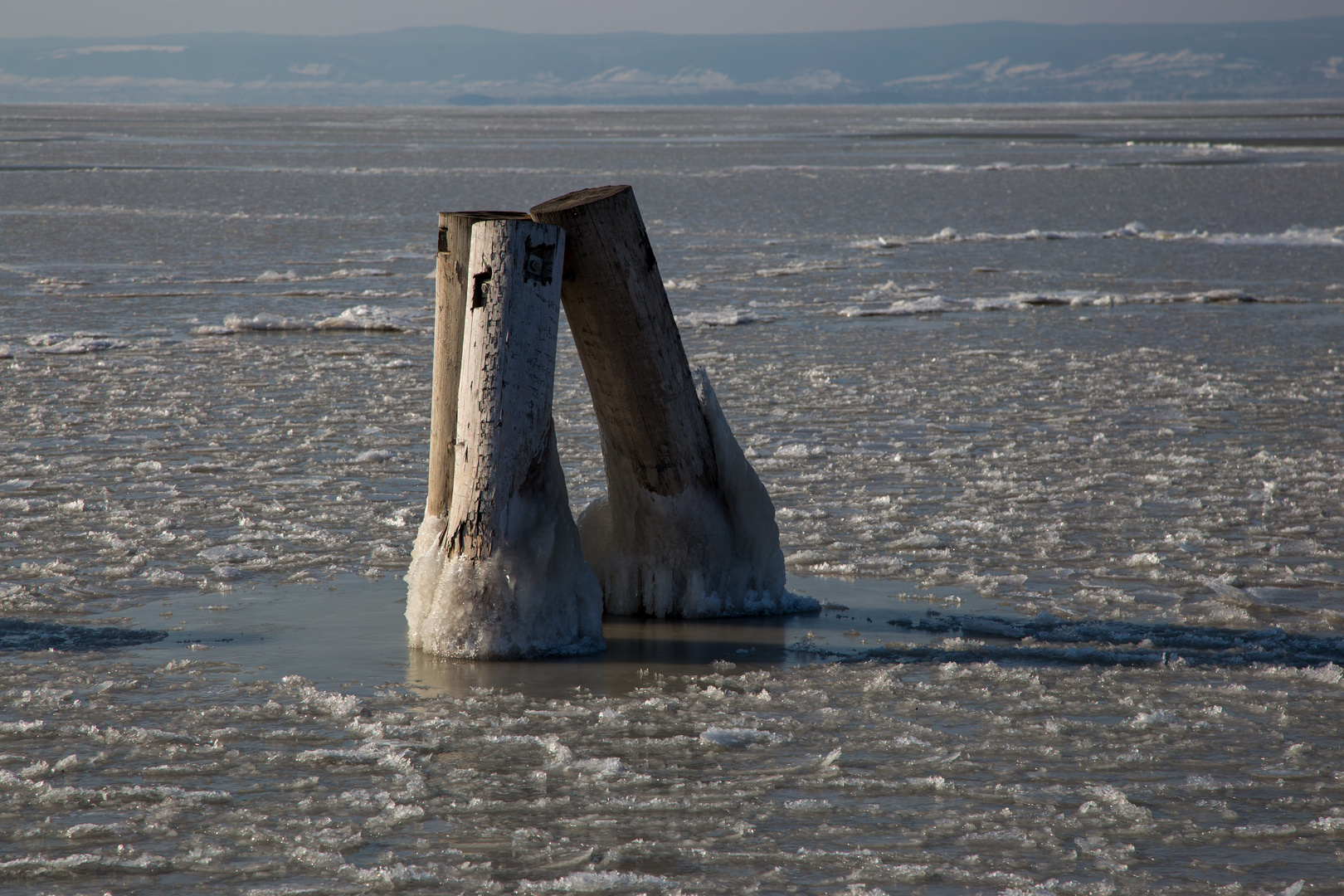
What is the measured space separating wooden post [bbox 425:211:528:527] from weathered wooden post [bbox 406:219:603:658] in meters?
0.18

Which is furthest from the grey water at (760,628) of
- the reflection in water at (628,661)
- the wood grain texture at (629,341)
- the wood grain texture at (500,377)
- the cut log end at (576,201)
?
the cut log end at (576,201)

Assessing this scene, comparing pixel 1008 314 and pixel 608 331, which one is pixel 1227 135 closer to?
pixel 1008 314

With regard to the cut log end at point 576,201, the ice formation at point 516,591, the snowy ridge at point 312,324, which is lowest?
the ice formation at point 516,591

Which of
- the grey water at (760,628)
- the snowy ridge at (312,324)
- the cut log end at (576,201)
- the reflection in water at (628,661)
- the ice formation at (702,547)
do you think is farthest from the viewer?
the snowy ridge at (312,324)

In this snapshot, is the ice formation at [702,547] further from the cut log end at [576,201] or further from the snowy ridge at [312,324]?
the snowy ridge at [312,324]

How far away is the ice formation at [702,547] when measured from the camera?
5.71 m

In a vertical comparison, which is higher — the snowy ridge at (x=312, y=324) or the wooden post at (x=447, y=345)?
the wooden post at (x=447, y=345)

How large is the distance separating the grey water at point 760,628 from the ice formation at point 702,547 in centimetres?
14

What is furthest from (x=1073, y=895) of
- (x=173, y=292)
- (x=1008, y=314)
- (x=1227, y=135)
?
(x=1227, y=135)

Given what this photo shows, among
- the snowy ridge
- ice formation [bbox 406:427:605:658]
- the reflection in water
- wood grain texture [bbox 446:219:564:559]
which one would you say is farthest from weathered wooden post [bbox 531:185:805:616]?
the snowy ridge

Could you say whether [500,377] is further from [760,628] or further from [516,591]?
[760,628]

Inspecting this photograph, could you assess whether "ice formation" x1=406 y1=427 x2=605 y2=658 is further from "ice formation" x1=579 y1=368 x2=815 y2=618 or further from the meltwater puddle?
"ice formation" x1=579 y1=368 x2=815 y2=618

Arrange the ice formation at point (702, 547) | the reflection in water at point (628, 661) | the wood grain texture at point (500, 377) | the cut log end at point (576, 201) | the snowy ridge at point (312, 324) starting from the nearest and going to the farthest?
the reflection in water at point (628, 661)
the wood grain texture at point (500, 377)
the cut log end at point (576, 201)
the ice formation at point (702, 547)
the snowy ridge at point (312, 324)

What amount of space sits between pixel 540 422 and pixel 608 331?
0.53 m
